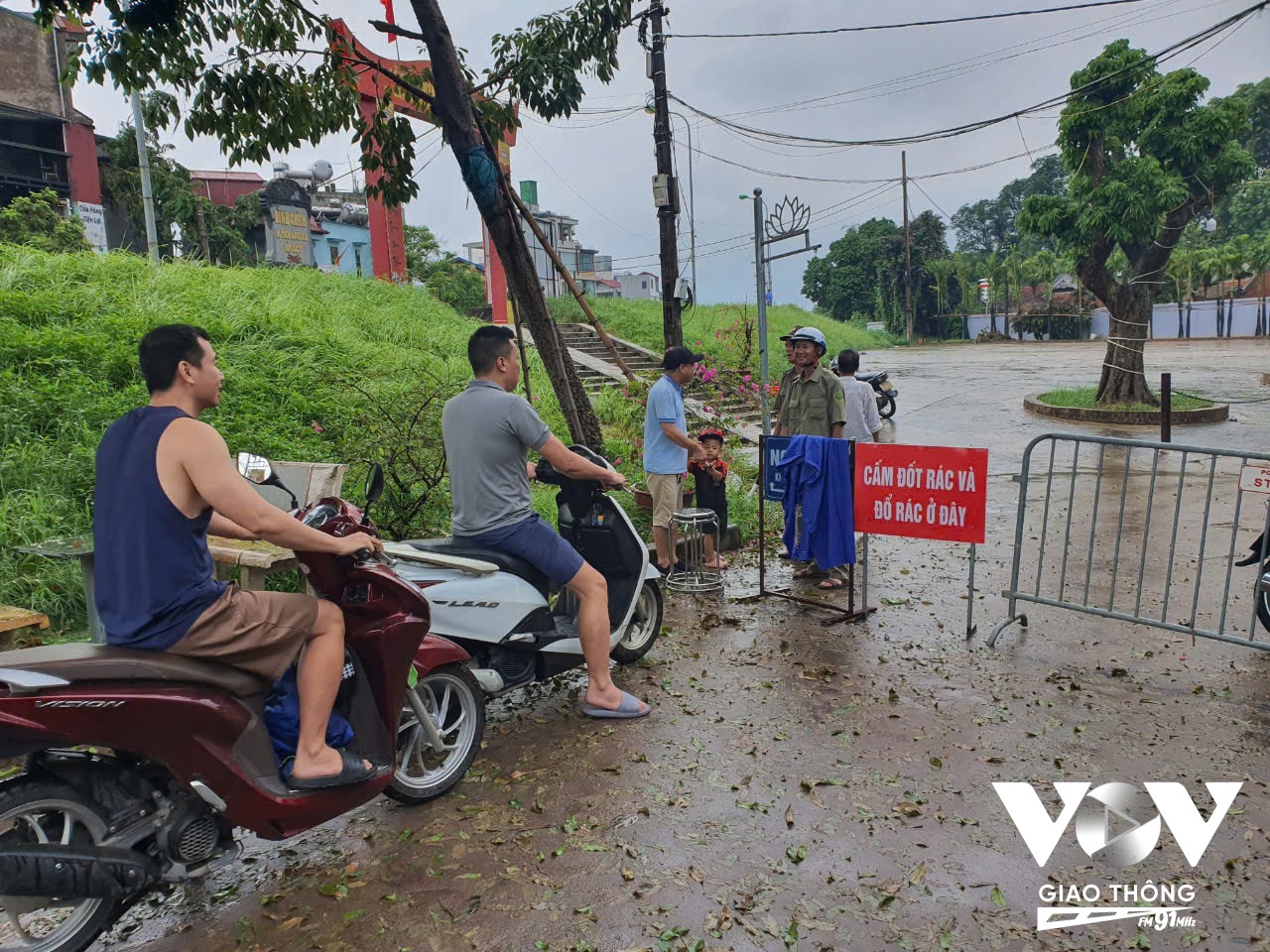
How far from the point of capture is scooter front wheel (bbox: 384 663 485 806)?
142 inches

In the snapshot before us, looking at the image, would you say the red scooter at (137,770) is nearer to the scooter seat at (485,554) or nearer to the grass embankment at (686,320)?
the scooter seat at (485,554)

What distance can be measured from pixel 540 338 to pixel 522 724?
372 cm

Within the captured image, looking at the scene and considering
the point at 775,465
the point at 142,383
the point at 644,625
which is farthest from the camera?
the point at 142,383

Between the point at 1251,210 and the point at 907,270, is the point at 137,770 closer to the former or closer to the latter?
the point at 907,270

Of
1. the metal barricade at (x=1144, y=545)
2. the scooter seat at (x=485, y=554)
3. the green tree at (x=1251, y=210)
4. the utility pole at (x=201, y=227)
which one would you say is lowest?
the metal barricade at (x=1144, y=545)

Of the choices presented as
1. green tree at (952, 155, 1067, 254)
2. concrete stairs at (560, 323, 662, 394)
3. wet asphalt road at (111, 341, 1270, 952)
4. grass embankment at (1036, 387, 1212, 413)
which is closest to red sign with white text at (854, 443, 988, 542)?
wet asphalt road at (111, 341, 1270, 952)

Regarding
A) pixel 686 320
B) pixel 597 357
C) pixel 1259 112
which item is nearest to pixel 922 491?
pixel 597 357

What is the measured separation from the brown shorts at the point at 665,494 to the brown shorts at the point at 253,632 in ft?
12.6

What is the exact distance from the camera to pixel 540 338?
7.27 meters

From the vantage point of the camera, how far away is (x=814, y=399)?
21.6 ft

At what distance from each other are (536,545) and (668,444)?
253cm

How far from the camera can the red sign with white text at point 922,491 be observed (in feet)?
17.5

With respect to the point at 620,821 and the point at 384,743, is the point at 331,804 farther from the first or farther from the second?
the point at 620,821

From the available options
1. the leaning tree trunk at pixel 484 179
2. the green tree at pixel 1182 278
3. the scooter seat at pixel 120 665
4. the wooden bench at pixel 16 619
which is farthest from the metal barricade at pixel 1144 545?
the green tree at pixel 1182 278
